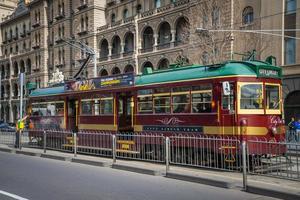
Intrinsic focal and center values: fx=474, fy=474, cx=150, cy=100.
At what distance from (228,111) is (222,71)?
1308mm

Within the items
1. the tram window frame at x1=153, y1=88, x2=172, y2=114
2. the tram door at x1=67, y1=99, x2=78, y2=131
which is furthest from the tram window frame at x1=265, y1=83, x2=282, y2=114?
the tram door at x1=67, y1=99, x2=78, y2=131

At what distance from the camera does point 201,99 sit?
624 inches

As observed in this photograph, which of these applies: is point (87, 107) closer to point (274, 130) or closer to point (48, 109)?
point (48, 109)

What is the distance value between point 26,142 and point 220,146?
15.8m

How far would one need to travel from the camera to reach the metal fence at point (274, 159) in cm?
1114

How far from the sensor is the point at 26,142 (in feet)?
87.2

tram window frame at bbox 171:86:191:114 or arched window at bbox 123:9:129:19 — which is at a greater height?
arched window at bbox 123:9:129:19

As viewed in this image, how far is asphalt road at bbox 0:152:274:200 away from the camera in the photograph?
10.7m

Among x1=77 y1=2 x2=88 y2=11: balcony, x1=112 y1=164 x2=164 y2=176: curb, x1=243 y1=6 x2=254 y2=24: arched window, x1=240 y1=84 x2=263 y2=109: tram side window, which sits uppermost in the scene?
x1=77 y1=2 x2=88 y2=11: balcony

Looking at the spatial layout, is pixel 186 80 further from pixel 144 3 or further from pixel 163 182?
pixel 144 3

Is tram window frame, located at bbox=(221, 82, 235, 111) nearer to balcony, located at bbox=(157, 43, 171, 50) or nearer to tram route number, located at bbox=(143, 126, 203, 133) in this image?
tram route number, located at bbox=(143, 126, 203, 133)

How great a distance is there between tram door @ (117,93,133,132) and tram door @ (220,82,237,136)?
577 centimetres

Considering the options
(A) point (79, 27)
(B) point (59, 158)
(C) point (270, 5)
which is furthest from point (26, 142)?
(A) point (79, 27)

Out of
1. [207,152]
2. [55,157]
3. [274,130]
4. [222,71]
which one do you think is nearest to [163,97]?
[222,71]
